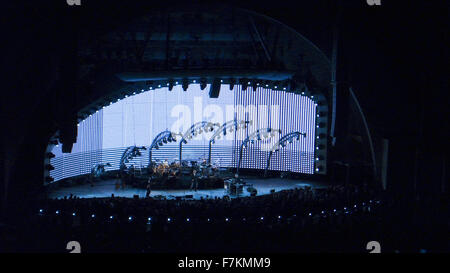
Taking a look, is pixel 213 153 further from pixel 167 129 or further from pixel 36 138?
pixel 36 138

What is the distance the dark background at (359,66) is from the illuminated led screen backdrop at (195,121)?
5924 millimetres

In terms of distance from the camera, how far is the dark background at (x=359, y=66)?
49.2ft

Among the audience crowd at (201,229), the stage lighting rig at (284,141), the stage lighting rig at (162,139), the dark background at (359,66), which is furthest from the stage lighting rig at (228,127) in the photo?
the audience crowd at (201,229)

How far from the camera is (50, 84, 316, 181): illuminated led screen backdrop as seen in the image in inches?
955

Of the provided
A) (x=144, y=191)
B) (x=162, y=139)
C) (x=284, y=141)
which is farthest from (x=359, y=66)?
(x=162, y=139)

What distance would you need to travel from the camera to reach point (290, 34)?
17.2m

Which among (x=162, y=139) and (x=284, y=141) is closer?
(x=162, y=139)

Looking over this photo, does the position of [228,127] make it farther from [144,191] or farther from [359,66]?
[359,66]

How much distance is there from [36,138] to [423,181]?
41.9 ft

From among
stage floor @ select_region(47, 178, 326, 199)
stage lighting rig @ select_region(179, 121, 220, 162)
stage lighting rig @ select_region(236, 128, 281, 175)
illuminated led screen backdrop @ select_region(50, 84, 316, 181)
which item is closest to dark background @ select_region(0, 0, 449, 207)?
stage floor @ select_region(47, 178, 326, 199)

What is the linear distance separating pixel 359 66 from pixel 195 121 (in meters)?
10.5

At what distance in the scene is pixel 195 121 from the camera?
25453mm

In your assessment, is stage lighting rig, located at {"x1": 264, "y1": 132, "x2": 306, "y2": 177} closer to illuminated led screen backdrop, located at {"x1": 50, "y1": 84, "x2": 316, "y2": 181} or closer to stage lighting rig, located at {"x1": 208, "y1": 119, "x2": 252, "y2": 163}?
illuminated led screen backdrop, located at {"x1": 50, "y1": 84, "x2": 316, "y2": 181}
